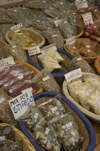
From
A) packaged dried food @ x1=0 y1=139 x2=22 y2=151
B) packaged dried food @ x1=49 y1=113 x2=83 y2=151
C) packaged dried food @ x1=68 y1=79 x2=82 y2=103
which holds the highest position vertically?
packaged dried food @ x1=0 y1=139 x2=22 y2=151

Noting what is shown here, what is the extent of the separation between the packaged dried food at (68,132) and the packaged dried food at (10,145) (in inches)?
10.9

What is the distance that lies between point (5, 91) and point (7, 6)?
1.76 m

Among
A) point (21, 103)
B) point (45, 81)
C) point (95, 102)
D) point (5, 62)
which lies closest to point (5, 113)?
point (21, 103)

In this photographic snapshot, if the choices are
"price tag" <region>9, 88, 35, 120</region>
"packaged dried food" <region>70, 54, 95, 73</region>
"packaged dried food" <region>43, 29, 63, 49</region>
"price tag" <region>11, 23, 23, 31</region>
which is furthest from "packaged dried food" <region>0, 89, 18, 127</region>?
"price tag" <region>11, 23, 23, 31</region>

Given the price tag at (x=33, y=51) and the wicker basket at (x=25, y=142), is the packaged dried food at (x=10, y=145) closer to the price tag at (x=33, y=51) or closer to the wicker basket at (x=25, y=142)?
the wicker basket at (x=25, y=142)

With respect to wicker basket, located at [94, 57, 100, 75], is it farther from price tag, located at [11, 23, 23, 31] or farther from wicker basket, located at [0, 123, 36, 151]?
price tag, located at [11, 23, 23, 31]

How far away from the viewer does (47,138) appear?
1.13 metres

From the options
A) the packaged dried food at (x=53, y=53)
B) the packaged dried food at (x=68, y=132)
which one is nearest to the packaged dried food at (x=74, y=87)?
the packaged dried food at (x=68, y=132)

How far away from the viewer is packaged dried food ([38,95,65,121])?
1.28m

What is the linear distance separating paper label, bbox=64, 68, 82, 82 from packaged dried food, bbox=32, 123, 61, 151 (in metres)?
0.61

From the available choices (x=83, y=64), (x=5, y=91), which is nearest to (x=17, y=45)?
(x=5, y=91)

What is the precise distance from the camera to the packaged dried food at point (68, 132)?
3.76ft

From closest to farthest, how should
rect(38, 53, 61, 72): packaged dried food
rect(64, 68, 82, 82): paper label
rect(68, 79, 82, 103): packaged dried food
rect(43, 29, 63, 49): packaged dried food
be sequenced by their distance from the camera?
rect(68, 79, 82, 103): packaged dried food → rect(64, 68, 82, 82): paper label → rect(38, 53, 61, 72): packaged dried food → rect(43, 29, 63, 49): packaged dried food

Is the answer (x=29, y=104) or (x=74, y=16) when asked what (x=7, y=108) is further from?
(x=74, y=16)
